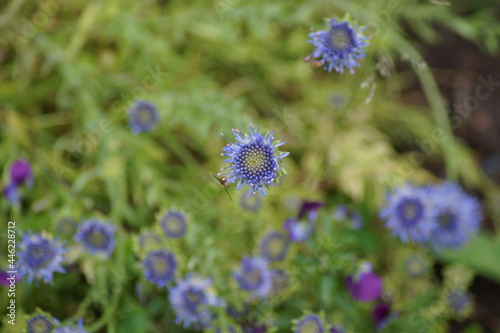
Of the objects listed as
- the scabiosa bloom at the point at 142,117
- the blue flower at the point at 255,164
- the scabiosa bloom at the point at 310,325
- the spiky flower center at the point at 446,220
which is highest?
the scabiosa bloom at the point at 142,117

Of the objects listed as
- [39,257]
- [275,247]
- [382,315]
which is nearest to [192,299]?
[275,247]

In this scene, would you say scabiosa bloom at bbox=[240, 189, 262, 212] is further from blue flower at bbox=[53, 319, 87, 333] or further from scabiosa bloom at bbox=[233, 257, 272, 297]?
blue flower at bbox=[53, 319, 87, 333]

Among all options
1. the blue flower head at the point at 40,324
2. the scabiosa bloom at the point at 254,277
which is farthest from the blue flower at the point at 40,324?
the scabiosa bloom at the point at 254,277

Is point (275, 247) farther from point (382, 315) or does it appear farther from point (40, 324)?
point (40, 324)

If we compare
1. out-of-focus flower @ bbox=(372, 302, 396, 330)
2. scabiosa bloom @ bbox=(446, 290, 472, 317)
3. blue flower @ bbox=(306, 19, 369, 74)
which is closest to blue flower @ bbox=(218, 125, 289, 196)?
blue flower @ bbox=(306, 19, 369, 74)

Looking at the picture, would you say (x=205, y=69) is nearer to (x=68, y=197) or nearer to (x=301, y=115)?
(x=301, y=115)

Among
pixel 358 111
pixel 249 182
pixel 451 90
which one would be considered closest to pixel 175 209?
pixel 249 182

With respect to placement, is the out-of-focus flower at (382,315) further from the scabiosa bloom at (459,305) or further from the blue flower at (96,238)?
the blue flower at (96,238)
